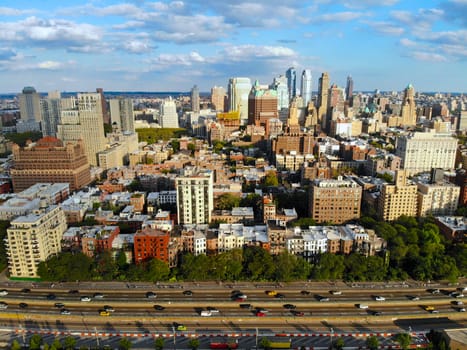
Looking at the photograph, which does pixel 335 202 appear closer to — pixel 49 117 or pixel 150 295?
pixel 150 295

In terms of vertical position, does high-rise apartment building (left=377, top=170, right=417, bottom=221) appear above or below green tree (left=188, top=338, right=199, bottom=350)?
above

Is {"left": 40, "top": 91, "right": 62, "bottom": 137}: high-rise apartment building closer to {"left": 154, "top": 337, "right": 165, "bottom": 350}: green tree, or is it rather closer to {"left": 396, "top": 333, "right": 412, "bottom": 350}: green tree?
{"left": 154, "top": 337, "right": 165, "bottom": 350}: green tree

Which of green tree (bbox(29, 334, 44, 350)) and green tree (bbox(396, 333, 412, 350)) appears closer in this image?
green tree (bbox(29, 334, 44, 350))

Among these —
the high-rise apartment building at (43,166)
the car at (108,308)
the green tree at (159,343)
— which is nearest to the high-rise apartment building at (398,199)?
the green tree at (159,343)

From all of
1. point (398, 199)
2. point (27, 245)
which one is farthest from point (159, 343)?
point (398, 199)

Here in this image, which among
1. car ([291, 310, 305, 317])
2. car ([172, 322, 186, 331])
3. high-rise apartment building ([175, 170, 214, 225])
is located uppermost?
high-rise apartment building ([175, 170, 214, 225])

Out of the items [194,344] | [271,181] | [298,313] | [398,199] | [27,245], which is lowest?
[298,313]

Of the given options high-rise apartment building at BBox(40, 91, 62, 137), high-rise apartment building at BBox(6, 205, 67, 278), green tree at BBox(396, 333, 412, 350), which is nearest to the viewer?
green tree at BBox(396, 333, 412, 350)

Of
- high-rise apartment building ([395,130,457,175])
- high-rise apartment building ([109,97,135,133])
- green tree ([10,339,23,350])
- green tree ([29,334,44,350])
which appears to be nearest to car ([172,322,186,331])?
green tree ([29,334,44,350])
